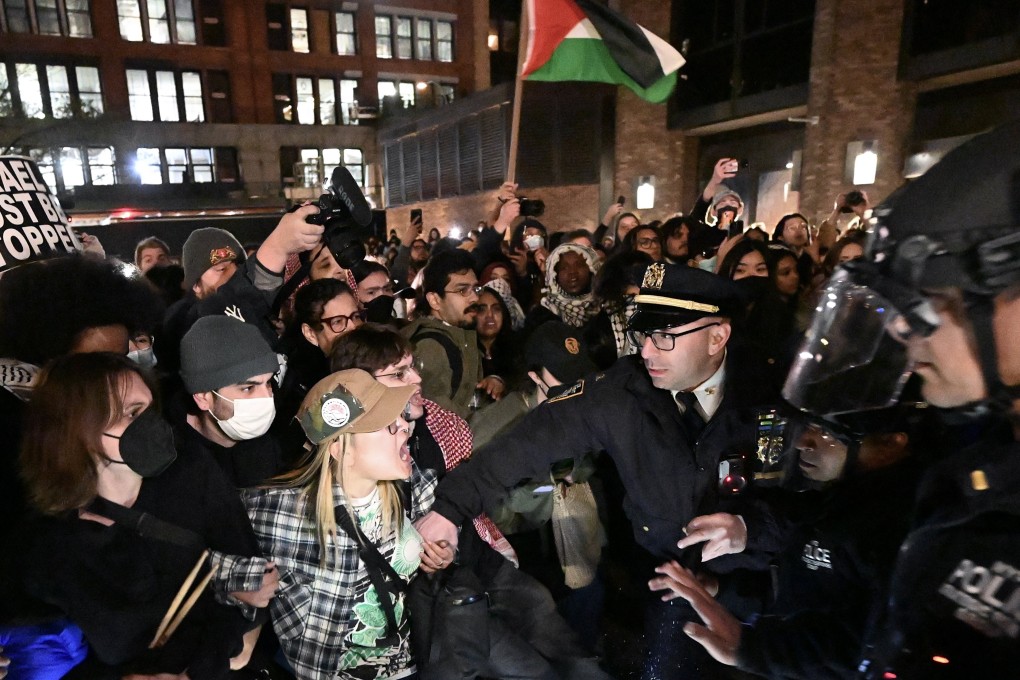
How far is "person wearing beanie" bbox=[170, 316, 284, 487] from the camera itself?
228cm

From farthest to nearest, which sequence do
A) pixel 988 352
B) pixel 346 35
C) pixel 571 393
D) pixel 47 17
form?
pixel 346 35 → pixel 47 17 → pixel 571 393 → pixel 988 352

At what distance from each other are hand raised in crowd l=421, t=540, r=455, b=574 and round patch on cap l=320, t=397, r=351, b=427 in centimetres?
Answer: 58

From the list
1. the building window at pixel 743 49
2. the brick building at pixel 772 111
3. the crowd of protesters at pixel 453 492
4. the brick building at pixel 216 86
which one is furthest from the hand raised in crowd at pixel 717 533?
the brick building at pixel 216 86

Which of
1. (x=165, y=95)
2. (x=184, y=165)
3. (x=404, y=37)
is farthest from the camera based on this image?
(x=404, y=37)

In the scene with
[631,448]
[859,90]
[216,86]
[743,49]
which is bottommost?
[631,448]

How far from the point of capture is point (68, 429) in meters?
1.69

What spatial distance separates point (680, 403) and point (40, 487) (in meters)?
2.30

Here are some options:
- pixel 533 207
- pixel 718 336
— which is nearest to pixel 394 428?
pixel 718 336

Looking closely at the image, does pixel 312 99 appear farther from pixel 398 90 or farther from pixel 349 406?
pixel 349 406

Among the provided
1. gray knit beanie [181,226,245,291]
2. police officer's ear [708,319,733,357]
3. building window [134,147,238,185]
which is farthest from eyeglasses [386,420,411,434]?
building window [134,147,238,185]

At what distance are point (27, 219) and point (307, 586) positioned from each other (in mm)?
2194

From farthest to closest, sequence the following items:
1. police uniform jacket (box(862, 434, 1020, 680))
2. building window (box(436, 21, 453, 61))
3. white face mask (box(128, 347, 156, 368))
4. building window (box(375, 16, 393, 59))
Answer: building window (box(436, 21, 453, 61))
building window (box(375, 16, 393, 59))
white face mask (box(128, 347, 156, 368))
police uniform jacket (box(862, 434, 1020, 680))

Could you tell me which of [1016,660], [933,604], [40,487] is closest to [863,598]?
[933,604]

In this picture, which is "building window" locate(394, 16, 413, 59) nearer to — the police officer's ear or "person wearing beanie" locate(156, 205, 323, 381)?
"person wearing beanie" locate(156, 205, 323, 381)
